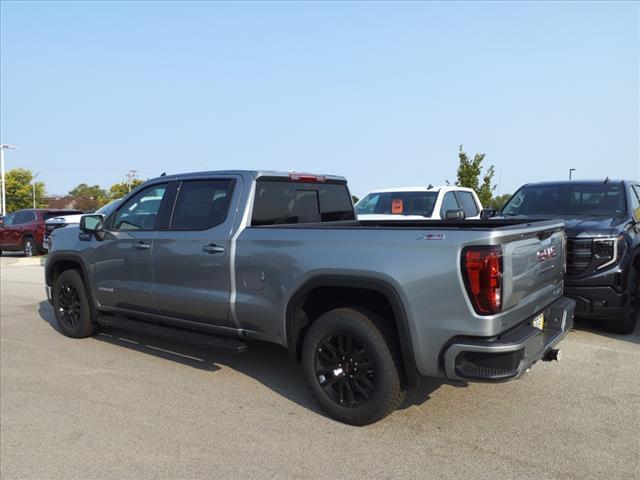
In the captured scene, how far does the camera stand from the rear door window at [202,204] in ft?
15.3

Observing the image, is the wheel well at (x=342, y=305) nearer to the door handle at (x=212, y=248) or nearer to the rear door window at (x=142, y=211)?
the door handle at (x=212, y=248)

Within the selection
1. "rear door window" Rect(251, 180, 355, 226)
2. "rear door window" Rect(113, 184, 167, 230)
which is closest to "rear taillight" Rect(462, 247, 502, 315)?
"rear door window" Rect(251, 180, 355, 226)

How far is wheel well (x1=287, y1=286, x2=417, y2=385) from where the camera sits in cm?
359

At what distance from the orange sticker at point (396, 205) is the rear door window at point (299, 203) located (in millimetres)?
4700

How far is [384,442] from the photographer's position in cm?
354

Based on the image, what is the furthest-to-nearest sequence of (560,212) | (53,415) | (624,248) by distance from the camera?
(560,212) < (624,248) < (53,415)

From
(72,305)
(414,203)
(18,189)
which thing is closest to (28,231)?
(72,305)

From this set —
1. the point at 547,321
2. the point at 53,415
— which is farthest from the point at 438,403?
the point at 53,415

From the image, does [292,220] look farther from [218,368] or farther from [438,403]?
[438,403]

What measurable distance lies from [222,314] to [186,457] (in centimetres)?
139

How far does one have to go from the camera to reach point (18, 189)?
182 feet

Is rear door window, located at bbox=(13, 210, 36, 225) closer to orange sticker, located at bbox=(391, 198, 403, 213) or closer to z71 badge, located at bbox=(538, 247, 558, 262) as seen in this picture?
orange sticker, located at bbox=(391, 198, 403, 213)

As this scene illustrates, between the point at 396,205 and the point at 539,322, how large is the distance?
6592 millimetres

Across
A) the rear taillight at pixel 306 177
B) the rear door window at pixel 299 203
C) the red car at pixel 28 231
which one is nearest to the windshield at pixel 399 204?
the rear door window at pixel 299 203
